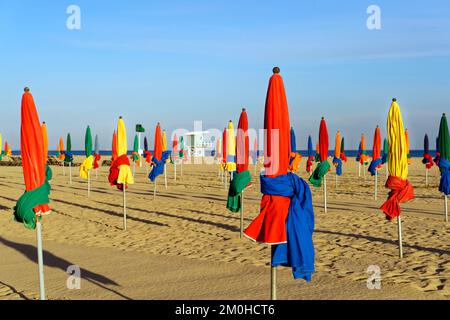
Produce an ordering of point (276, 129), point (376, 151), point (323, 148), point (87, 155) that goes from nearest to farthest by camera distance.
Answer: point (276, 129) < point (323, 148) < point (376, 151) < point (87, 155)

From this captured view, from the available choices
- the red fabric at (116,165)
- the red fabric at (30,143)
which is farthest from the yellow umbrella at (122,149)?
the red fabric at (30,143)

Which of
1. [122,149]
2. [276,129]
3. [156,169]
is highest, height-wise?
[276,129]

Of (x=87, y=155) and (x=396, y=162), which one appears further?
(x=87, y=155)

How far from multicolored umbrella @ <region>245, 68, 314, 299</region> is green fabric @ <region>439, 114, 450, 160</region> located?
366 inches

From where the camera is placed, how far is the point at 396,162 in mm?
9430

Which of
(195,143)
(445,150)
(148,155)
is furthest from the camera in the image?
(195,143)

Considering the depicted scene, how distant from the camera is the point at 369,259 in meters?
9.48

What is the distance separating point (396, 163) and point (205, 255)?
4.39 metres

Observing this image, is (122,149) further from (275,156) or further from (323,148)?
(275,156)

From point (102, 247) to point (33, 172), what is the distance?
562 centimetres

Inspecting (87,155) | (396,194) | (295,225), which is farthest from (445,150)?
(87,155)

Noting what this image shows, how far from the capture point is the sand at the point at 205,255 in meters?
7.40

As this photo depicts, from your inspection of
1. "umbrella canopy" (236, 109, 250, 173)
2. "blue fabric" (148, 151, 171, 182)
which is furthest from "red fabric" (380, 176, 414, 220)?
"blue fabric" (148, 151, 171, 182)

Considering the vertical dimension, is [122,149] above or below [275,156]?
above
